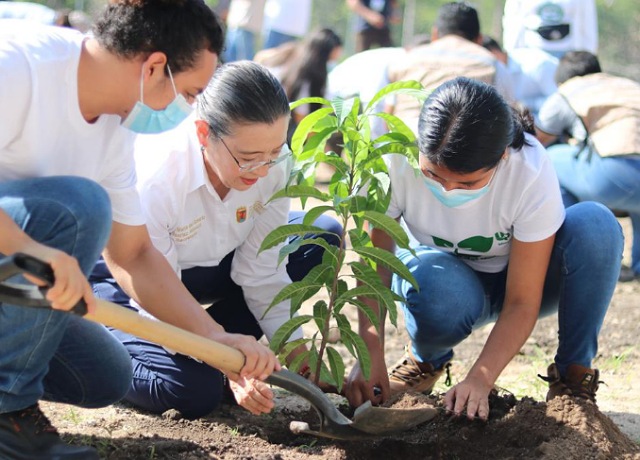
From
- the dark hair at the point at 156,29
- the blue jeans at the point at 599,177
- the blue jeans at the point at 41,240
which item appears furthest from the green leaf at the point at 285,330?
the blue jeans at the point at 599,177

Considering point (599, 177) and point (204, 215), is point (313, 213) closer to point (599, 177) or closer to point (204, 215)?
point (204, 215)

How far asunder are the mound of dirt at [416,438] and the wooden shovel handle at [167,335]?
446mm

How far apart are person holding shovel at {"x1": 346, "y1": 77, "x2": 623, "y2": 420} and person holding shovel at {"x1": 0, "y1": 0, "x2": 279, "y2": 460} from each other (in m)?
0.77

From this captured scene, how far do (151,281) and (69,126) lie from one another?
533 millimetres

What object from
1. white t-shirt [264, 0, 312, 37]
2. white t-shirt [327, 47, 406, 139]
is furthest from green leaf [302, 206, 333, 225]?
white t-shirt [264, 0, 312, 37]

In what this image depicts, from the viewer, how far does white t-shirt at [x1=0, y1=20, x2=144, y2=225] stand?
2.07 m

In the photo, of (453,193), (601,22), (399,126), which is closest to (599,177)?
(453,193)

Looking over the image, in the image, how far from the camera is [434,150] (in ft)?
8.84

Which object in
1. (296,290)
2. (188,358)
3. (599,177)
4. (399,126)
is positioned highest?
(399,126)

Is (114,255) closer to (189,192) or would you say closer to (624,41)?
(189,192)

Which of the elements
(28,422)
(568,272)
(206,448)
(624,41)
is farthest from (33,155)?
(624,41)

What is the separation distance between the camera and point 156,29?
2145mm

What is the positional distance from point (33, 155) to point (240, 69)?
2.71ft

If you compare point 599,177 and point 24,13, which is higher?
point 24,13
